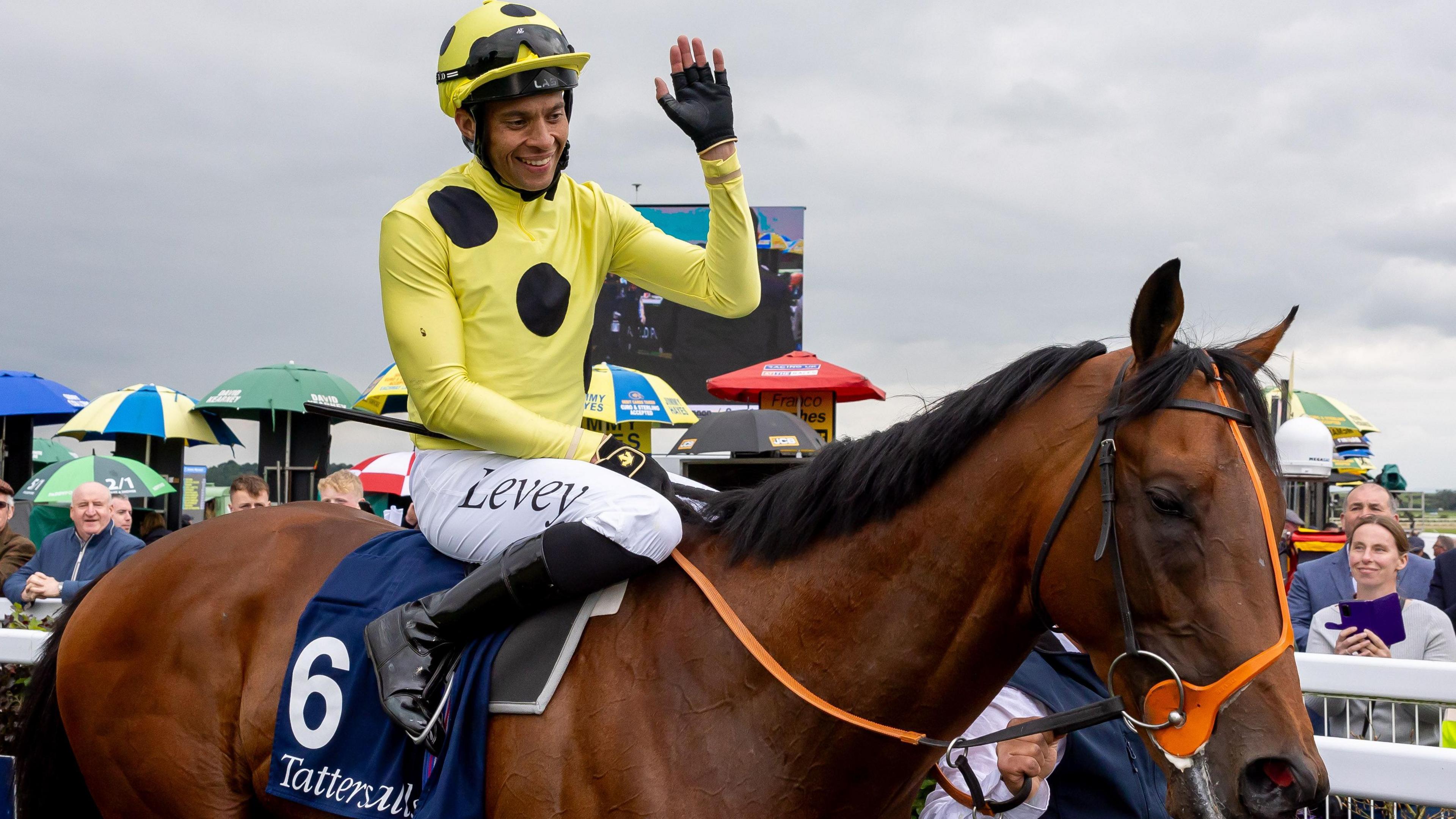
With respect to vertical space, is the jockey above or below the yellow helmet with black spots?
below

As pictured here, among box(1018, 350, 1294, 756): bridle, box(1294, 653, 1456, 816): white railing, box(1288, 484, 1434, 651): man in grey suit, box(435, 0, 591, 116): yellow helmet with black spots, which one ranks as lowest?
box(1288, 484, 1434, 651): man in grey suit

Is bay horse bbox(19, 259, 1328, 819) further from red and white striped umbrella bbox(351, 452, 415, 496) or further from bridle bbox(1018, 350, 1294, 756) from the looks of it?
red and white striped umbrella bbox(351, 452, 415, 496)

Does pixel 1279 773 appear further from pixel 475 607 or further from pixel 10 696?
pixel 10 696

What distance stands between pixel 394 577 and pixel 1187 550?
1.86 m

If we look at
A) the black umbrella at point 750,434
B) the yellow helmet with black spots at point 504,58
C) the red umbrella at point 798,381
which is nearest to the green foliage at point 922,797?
the yellow helmet with black spots at point 504,58

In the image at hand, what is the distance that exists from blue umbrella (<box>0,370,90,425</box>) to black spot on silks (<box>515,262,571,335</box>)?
35.8 feet

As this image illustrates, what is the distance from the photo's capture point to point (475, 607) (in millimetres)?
2357

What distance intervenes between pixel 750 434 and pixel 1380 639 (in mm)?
5101

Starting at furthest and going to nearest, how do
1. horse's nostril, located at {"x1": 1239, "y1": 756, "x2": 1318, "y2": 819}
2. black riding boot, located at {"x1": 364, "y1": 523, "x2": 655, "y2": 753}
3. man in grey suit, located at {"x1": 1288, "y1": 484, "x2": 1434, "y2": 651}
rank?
man in grey suit, located at {"x1": 1288, "y1": 484, "x2": 1434, "y2": 651}, black riding boot, located at {"x1": 364, "y1": 523, "x2": 655, "y2": 753}, horse's nostril, located at {"x1": 1239, "y1": 756, "x2": 1318, "y2": 819}

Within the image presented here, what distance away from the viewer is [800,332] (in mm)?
16438

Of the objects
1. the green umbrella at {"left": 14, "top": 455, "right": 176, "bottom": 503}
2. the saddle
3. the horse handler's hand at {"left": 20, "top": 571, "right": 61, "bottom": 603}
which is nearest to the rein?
the saddle

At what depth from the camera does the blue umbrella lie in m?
11.2

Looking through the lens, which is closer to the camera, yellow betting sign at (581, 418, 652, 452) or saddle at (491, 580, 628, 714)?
saddle at (491, 580, 628, 714)

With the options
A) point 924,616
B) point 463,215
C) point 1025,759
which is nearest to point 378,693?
point 463,215
